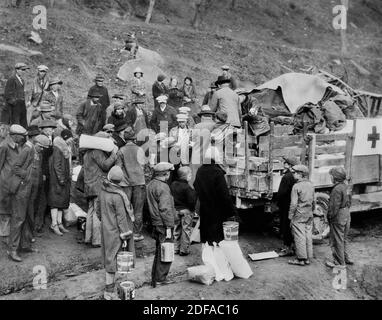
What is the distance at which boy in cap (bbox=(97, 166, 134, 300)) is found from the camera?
8.06 m

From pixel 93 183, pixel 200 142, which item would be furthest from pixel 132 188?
pixel 200 142

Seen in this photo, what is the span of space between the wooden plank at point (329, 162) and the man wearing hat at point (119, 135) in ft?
11.0

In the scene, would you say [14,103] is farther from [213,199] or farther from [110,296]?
[110,296]

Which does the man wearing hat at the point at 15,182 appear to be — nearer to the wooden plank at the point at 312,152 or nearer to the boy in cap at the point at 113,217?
the boy in cap at the point at 113,217

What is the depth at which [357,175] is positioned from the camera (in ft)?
38.0

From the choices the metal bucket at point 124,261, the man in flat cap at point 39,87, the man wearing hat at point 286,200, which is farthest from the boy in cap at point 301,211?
the man in flat cap at point 39,87

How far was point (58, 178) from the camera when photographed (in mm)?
9961

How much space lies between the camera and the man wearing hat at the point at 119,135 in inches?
401

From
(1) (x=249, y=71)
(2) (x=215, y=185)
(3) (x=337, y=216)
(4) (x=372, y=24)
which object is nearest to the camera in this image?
(2) (x=215, y=185)

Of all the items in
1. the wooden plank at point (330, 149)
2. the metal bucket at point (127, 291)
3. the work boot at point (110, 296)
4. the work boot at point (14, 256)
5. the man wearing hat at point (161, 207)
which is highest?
the wooden plank at point (330, 149)

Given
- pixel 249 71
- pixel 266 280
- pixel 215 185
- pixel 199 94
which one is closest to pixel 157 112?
pixel 215 185

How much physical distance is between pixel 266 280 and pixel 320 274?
3.44 feet

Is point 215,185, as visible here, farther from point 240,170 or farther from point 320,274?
point 320,274

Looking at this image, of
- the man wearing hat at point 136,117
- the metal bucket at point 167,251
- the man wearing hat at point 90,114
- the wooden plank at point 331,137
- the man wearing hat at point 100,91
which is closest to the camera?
the metal bucket at point 167,251
